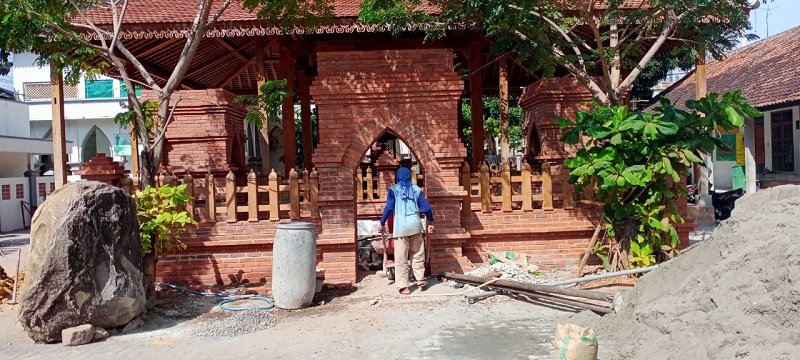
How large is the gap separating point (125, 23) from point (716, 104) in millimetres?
7816

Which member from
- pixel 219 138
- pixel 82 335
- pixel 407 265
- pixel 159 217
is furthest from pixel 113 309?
pixel 219 138

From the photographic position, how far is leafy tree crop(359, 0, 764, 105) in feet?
23.3

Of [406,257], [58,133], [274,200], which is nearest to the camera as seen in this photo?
[406,257]

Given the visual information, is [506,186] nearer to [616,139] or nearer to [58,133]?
[616,139]

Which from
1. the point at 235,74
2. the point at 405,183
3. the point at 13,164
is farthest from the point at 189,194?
the point at 13,164

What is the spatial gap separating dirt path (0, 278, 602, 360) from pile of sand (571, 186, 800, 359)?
0.77m

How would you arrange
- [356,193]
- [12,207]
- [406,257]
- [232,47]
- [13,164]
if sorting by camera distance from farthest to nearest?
1. [13,164]
2. [12,207]
3. [232,47]
4. [356,193]
5. [406,257]

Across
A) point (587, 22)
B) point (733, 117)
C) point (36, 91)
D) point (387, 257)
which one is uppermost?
point (36, 91)

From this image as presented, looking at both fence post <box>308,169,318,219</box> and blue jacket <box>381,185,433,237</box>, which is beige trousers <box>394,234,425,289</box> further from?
fence post <box>308,169,318,219</box>

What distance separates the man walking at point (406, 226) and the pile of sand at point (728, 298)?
7.08 feet

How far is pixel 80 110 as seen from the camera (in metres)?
28.1

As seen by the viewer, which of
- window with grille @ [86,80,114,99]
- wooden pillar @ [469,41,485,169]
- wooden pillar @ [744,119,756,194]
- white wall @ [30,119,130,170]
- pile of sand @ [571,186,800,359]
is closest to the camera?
pile of sand @ [571,186,800,359]

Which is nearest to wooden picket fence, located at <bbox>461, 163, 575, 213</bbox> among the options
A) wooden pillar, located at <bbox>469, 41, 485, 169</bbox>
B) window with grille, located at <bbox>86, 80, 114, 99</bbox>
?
wooden pillar, located at <bbox>469, 41, 485, 169</bbox>

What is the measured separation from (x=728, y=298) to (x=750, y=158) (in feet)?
43.7
